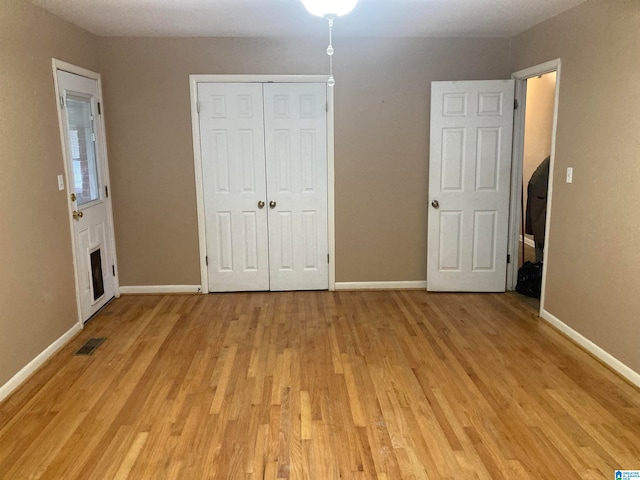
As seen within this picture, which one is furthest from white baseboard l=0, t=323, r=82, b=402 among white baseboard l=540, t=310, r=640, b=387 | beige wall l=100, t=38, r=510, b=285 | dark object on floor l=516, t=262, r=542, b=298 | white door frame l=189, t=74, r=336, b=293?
dark object on floor l=516, t=262, r=542, b=298

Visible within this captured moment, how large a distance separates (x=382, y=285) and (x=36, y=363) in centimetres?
303

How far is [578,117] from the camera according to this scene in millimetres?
3514

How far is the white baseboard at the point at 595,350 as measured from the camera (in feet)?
9.85

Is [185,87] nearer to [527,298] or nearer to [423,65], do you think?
[423,65]

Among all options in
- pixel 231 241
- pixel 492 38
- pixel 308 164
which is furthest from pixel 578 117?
pixel 231 241

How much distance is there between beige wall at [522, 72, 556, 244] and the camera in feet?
20.1

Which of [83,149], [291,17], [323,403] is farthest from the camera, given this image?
[83,149]

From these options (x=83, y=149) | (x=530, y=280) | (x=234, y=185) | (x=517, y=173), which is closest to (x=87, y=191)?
(x=83, y=149)

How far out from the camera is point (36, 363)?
326 centimetres

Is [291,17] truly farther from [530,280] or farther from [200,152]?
[530,280]

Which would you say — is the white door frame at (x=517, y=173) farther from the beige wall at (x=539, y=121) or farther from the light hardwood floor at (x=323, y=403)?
the beige wall at (x=539, y=121)

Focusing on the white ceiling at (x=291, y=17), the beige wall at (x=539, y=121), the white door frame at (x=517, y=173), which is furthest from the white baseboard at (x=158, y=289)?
the beige wall at (x=539, y=121)

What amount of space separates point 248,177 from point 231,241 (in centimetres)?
65

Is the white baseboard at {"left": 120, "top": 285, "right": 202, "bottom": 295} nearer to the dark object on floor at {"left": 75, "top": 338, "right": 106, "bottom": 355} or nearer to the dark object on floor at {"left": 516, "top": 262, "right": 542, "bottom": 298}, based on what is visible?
the dark object on floor at {"left": 75, "top": 338, "right": 106, "bottom": 355}
